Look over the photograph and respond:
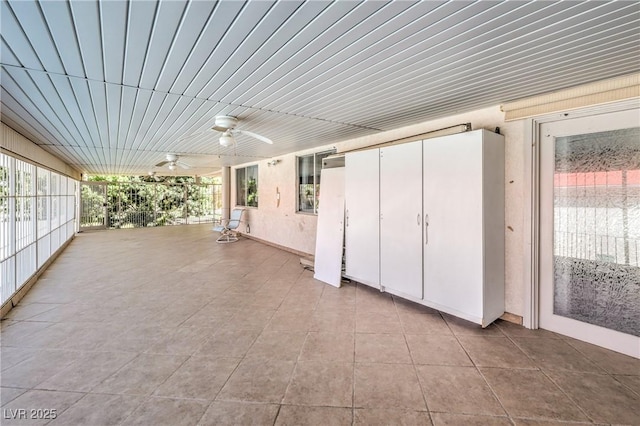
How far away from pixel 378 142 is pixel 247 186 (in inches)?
212

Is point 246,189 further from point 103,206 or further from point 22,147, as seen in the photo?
point 103,206

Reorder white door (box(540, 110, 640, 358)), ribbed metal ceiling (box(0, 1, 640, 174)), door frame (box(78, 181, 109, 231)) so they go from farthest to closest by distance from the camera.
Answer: door frame (box(78, 181, 109, 231)) < white door (box(540, 110, 640, 358)) < ribbed metal ceiling (box(0, 1, 640, 174))

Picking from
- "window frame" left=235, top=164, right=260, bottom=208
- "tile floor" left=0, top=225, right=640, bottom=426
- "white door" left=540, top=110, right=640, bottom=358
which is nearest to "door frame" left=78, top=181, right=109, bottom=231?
"window frame" left=235, top=164, right=260, bottom=208

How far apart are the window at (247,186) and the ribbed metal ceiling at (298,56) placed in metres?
4.66

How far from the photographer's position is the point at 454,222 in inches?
112

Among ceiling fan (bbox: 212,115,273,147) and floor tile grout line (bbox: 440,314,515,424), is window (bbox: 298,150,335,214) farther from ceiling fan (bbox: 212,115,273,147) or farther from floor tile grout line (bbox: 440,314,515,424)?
floor tile grout line (bbox: 440,314,515,424)

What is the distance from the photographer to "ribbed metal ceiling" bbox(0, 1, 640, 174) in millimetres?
1462

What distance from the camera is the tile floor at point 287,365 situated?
164 centimetres

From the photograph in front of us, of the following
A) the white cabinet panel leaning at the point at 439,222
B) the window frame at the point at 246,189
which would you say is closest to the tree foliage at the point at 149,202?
the window frame at the point at 246,189

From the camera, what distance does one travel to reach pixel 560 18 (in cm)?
150

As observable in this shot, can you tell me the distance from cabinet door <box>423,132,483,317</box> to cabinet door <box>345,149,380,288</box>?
0.74 m

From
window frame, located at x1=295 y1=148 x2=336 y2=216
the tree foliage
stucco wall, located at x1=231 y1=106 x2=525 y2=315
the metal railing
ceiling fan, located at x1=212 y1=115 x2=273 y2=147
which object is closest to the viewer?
stucco wall, located at x1=231 y1=106 x2=525 y2=315

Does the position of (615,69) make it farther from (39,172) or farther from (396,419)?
(39,172)

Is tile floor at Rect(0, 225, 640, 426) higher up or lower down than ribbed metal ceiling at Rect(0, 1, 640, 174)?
lower down
